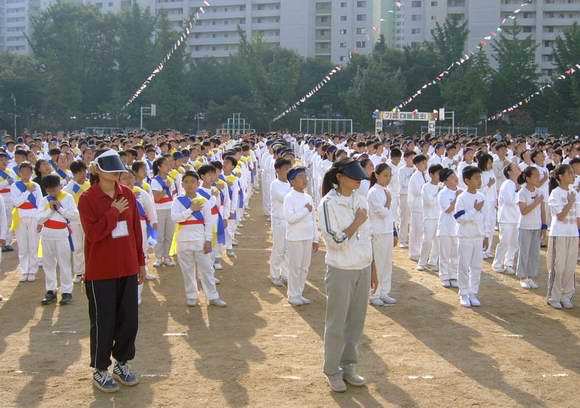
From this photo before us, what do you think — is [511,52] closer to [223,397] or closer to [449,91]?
[449,91]

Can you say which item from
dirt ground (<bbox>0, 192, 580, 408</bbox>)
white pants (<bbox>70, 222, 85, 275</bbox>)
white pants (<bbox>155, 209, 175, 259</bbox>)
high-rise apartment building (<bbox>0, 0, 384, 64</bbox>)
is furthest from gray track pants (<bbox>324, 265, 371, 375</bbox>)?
high-rise apartment building (<bbox>0, 0, 384, 64</bbox>)

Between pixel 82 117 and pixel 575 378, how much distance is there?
153ft

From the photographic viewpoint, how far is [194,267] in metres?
8.16

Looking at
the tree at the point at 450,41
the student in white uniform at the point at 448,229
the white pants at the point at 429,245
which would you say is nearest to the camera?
the student in white uniform at the point at 448,229

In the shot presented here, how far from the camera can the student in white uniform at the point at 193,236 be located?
7.96 metres

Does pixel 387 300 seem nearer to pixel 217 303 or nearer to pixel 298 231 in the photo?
pixel 298 231

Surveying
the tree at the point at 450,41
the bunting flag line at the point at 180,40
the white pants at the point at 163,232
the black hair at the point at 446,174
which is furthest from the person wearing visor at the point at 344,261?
the tree at the point at 450,41

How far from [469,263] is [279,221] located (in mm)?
2448

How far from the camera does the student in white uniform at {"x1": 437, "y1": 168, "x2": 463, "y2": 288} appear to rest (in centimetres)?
900

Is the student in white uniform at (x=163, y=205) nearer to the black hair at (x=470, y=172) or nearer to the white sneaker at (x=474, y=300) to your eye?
the black hair at (x=470, y=172)

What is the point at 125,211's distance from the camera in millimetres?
5645

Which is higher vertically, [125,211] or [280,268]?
[125,211]

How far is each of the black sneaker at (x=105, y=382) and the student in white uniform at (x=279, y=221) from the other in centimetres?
394

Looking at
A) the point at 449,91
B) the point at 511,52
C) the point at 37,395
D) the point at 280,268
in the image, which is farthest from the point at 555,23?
the point at 37,395
